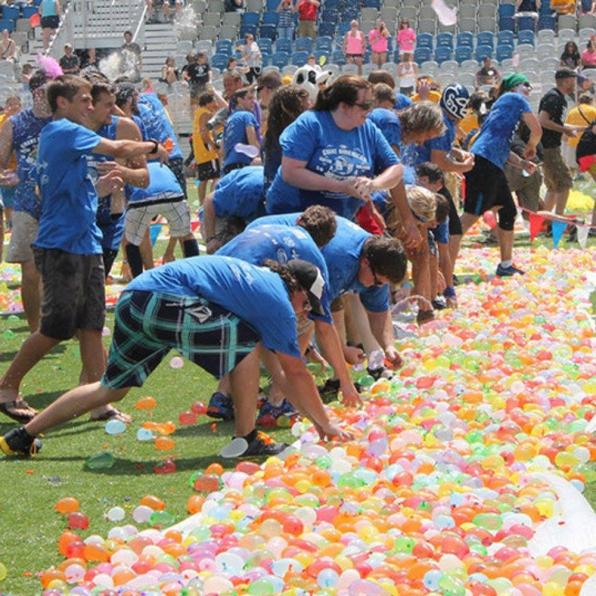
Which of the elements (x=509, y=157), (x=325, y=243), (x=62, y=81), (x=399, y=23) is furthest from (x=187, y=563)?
A: (x=399, y=23)

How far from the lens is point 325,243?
620 centimetres

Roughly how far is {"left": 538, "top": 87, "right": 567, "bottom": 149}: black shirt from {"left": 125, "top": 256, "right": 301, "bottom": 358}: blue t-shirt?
9.36 meters

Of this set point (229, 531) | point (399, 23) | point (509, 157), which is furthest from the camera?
point (399, 23)

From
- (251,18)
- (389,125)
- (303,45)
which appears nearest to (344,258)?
(389,125)

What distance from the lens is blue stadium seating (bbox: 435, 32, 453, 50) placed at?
27.1 m

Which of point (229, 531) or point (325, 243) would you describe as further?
point (325, 243)

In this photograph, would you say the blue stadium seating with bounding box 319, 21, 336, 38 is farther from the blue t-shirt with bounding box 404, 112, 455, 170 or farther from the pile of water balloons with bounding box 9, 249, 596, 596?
the pile of water balloons with bounding box 9, 249, 596, 596

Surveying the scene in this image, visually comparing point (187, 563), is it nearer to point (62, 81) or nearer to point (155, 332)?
point (155, 332)

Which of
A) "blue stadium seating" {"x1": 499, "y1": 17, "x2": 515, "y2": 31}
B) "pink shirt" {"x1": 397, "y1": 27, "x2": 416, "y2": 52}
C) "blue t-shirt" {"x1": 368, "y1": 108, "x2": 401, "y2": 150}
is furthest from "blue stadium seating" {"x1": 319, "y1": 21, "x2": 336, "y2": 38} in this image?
"blue t-shirt" {"x1": 368, "y1": 108, "x2": 401, "y2": 150}

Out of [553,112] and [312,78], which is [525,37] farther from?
[312,78]

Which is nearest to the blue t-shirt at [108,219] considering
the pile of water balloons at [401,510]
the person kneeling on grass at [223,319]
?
the pile of water balloons at [401,510]

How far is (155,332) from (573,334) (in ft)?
Result: 12.5

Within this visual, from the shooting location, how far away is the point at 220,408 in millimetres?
6570

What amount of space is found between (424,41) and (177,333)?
2290 cm
